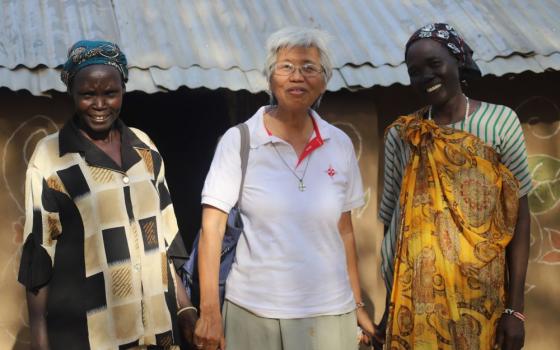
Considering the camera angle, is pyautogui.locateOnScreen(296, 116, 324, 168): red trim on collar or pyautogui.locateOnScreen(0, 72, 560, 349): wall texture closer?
pyautogui.locateOnScreen(296, 116, 324, 168): red trim on collar

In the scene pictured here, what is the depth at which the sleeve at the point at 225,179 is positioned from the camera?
109 inches

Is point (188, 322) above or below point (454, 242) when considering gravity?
below

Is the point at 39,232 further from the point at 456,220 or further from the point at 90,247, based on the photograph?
the point at 456,220

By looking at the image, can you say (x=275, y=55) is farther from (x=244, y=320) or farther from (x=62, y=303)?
(x=62, y=303)

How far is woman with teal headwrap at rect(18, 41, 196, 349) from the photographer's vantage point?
2.53 m

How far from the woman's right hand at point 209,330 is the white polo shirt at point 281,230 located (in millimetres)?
121

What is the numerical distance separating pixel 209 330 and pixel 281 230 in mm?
434

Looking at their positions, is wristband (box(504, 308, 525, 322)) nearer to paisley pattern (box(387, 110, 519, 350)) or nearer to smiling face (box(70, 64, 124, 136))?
paisley pattern (box(387, 110, 519, 350))

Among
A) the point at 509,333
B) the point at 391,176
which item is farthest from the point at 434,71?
the point at 509,333

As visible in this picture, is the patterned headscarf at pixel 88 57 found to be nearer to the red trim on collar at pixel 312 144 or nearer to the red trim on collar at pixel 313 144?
the red trim on collar at pixel 312 144

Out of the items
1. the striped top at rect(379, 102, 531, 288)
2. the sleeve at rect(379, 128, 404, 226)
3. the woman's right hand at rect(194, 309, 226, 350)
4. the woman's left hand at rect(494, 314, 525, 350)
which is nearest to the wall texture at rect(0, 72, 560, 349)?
the sleeve at rect(379, 128, 404, 226)

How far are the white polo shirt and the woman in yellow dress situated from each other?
268 mm

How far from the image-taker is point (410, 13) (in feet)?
16.1

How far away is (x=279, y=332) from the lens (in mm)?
2773
